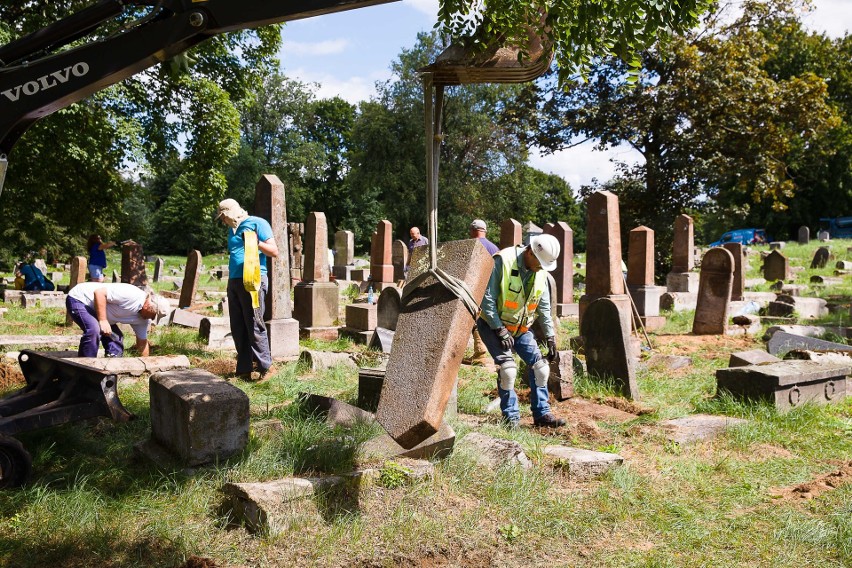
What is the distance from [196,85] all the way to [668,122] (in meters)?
14.3

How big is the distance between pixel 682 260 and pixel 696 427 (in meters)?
12.8

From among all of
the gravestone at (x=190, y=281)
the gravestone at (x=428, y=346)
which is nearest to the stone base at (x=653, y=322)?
the gravestone at (x=190, y=281)

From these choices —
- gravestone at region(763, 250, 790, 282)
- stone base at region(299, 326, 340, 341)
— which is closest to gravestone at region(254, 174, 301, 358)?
stone base at region(299, 326, 340, 341)

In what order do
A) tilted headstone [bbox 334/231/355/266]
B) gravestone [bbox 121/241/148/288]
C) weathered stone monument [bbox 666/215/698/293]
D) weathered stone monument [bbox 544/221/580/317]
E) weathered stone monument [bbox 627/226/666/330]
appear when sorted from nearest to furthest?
weathered stone monument [bbox 627/226/666/330] < weathered stone monument [bbox 544/221/580/317] < gravestone [bbox 121/241/148/288] < weathered stone monument [bbox 666/215/698/293] < tilted headstone [bbox 334/231/355/266]

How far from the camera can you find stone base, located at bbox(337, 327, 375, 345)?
10.4 m

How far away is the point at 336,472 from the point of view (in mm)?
4293

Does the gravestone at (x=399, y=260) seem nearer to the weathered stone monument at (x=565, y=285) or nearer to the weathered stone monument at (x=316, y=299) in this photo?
the weathered stone monument at (x=565, y=285)

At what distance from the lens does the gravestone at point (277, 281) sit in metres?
8.63

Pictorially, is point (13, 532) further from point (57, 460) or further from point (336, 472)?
point (336, 472)

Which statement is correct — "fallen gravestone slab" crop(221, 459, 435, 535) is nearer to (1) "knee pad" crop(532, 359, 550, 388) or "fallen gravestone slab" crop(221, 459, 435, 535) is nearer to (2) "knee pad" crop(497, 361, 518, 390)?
(2) "knee pad" crop(497, 361, 518, 390)

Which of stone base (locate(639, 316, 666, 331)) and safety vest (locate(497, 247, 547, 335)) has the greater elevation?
safety vest (locate(497, 247, 547, 335))

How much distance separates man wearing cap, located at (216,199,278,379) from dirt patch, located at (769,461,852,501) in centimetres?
517

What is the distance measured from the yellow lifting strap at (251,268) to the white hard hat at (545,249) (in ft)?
10.4

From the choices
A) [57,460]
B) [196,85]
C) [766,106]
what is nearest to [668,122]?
[766,106]
